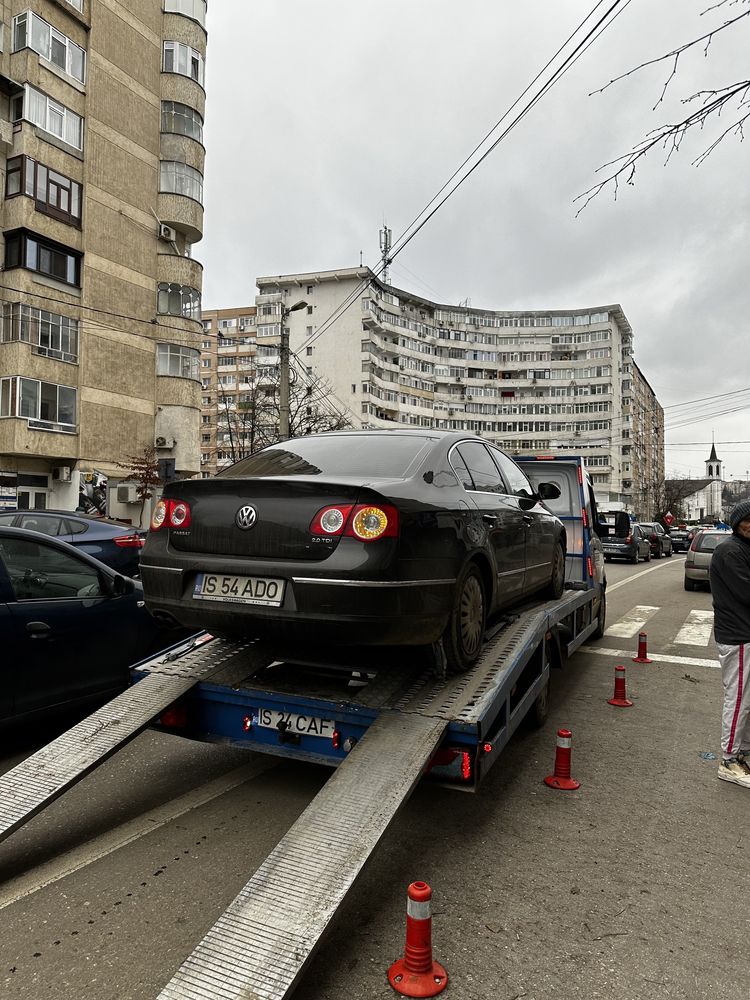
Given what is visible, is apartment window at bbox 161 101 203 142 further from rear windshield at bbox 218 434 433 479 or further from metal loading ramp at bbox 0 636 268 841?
metal loading ramp at bbox 0 636 268 841

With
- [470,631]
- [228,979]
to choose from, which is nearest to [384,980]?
[228,979]

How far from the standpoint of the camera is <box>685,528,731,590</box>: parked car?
17.4 metres

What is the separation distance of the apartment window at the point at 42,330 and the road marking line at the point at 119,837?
26.2 meters

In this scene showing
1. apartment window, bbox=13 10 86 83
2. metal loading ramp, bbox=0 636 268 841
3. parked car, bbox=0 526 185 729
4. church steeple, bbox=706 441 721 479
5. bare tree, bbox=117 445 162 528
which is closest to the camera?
metal loading ramp, bbox=0 636 268 841

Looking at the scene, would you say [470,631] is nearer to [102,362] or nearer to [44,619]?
[44,619]

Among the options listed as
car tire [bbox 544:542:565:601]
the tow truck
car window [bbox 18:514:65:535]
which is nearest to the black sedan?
the tow truck

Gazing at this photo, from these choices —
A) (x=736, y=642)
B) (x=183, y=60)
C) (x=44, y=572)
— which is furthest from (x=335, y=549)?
(x=183, y=60)

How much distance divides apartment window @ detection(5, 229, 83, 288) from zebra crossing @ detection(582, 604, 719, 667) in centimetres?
2454

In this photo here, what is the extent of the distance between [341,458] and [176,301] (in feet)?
103

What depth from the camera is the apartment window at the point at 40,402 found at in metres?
26.4

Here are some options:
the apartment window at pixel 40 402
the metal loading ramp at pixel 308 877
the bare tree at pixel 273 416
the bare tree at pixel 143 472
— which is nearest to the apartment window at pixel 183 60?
the bare tree at pixel 273 416

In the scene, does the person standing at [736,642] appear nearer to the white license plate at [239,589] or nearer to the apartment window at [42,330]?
the white license plate at [239,589]

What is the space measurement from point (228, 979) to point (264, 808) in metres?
1.73

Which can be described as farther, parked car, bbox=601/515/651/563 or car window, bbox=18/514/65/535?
parked car, bbox=601/515/651/563
